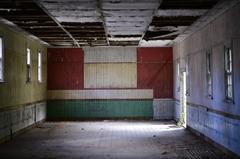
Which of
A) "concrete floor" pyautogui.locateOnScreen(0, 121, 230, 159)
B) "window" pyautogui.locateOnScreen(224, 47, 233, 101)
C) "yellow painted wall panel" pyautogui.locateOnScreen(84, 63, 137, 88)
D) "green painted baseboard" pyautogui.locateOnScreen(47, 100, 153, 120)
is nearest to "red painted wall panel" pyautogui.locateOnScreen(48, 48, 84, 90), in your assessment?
"yellow painted wall panel" pyautogui.locateOnScreen(84, 63, 137, 88)

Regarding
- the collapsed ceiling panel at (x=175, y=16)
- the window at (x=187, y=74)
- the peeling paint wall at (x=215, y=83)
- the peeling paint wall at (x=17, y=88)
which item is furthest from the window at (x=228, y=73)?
the peeling paint wall at (x=17, y=88)

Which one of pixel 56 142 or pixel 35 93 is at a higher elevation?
pixel 35 93

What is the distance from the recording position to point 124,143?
10.7 meters

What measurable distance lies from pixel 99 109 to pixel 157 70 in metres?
3.13

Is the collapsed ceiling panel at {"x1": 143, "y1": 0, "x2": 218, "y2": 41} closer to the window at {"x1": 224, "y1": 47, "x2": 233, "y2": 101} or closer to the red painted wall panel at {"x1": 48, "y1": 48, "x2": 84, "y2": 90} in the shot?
the window at {"x1": 224, "y1": 47, "x2": 233, "y2": 101}

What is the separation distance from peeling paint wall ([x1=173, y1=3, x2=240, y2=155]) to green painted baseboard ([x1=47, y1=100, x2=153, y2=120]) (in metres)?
4.12

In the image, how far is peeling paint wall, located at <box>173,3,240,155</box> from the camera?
8383 millimetres

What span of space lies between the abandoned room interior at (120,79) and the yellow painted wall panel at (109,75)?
4 cm

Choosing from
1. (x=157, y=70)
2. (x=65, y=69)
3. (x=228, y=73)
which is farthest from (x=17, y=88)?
(x=157, y=70)

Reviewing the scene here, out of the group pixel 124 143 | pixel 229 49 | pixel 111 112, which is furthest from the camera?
pixel 111 112

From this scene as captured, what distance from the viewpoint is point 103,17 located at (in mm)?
9914

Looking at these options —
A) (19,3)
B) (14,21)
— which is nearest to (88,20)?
(14,21)

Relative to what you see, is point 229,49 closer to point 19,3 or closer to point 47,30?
point 19,3

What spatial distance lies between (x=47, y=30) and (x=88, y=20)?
7.45ft
